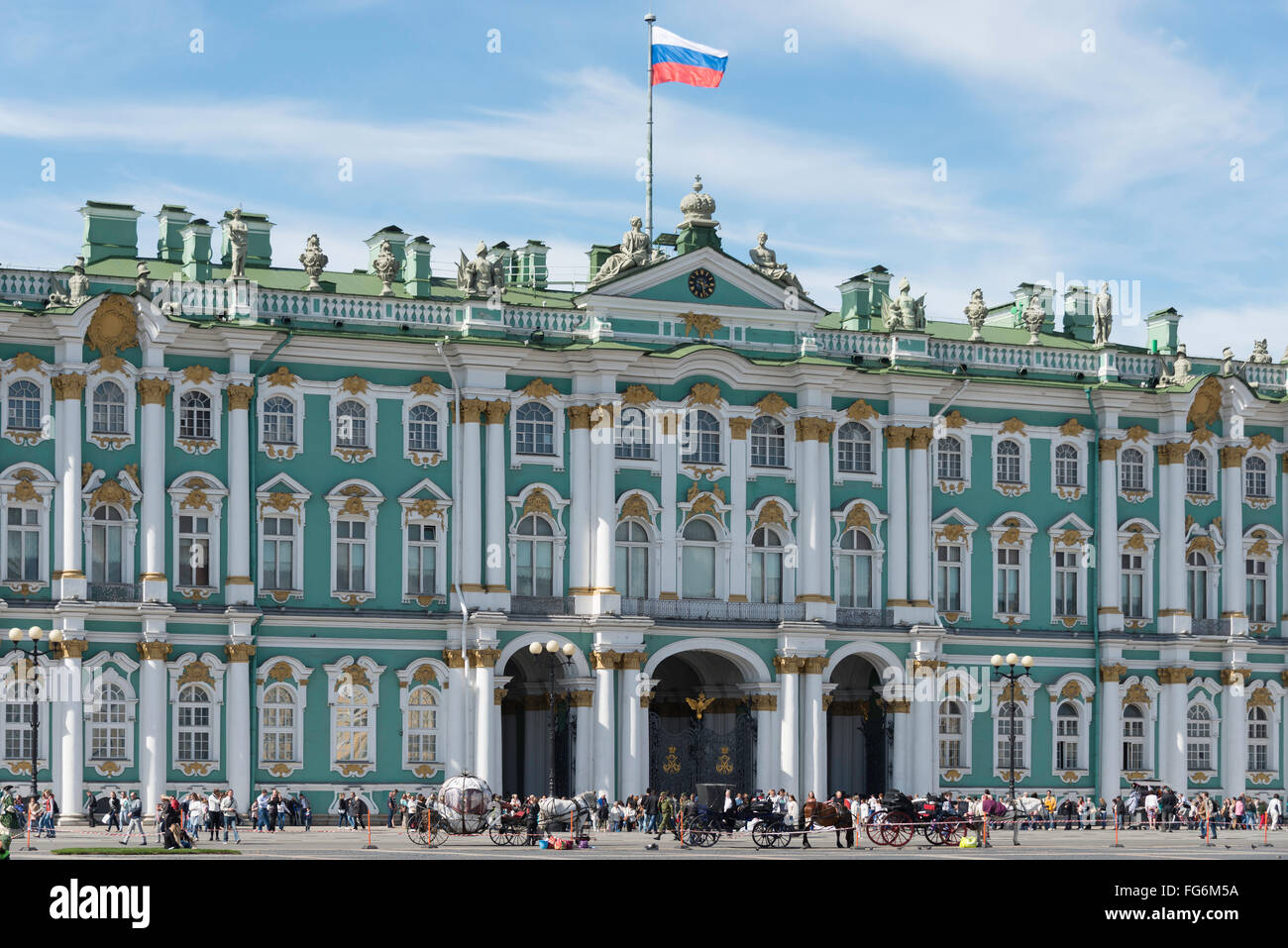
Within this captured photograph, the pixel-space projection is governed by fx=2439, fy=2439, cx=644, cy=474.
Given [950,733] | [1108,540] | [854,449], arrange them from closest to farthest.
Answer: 1. [854,449]
2. [950,733]
3. [1108,540]

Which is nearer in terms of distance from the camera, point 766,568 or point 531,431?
point 531,431

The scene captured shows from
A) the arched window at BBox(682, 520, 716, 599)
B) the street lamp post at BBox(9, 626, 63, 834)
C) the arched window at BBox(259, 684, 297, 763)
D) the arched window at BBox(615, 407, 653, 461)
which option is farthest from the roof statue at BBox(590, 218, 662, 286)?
the street lamp post at BBox(9, 626, 63, 834)

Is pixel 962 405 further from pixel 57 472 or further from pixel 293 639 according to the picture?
pixel 57 472

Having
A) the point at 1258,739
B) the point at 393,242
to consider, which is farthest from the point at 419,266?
the point at 1258,739

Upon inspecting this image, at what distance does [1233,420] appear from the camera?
287 ft

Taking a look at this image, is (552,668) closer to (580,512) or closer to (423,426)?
(580,512)

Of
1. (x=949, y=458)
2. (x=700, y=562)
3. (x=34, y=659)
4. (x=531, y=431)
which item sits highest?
(x=531, y=431)

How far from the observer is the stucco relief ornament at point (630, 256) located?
80.4 m

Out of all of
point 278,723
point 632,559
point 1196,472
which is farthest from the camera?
point 1196,472

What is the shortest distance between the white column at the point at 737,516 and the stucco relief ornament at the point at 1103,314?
49.7ft

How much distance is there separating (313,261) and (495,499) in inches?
375

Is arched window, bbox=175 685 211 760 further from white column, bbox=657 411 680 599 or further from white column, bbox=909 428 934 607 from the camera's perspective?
white column, bbox=909 428 934 607

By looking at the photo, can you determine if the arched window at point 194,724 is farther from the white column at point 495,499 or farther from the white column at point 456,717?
the white column at point 495,499

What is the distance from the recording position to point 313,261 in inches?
3044
